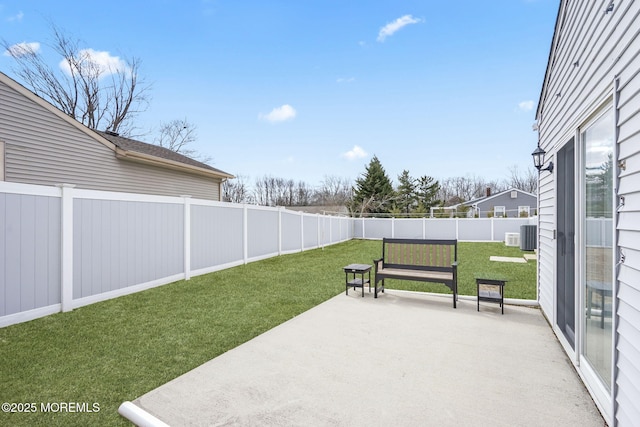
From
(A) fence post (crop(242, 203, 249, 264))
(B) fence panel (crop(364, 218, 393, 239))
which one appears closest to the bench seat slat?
(A) fence post (crop(242, 203, 249, 264))

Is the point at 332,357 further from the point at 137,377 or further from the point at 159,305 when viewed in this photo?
the point at 159,305

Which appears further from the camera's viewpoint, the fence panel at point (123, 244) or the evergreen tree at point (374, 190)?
the evergreen tree at point (374, 190)

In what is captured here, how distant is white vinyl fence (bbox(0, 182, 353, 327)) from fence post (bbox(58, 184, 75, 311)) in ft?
0.04

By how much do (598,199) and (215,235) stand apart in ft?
23.2

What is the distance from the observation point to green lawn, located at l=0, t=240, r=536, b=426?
2.40m

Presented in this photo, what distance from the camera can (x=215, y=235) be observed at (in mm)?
7645

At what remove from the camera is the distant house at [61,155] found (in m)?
6.63

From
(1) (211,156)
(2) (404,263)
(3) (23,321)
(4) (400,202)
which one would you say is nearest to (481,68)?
(2) (404,263)

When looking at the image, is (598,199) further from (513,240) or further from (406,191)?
(406,191)

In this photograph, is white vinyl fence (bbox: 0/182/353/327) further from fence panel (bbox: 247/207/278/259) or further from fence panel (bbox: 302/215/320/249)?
fence panel (bbox: 302/215/320/249)

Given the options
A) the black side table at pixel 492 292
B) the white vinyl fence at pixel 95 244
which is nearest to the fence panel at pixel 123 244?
the white vinyl fence at pixel 95 244

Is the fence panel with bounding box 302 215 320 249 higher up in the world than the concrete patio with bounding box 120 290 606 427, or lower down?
higher up

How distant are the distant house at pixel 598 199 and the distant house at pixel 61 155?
9.47 m

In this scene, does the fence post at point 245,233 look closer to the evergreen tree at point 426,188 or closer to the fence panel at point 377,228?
the fence panel at point 377,228
